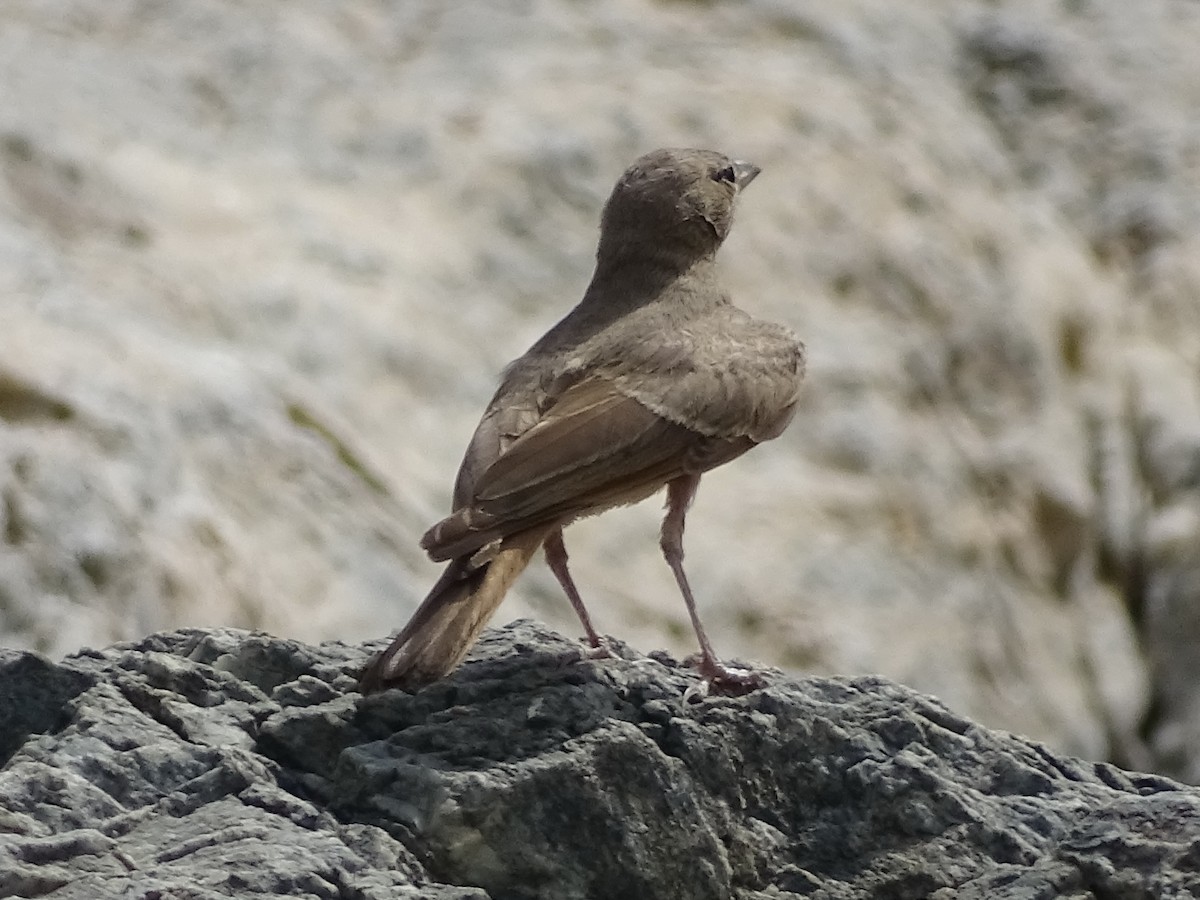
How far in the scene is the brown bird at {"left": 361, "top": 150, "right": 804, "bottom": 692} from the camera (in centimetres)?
579

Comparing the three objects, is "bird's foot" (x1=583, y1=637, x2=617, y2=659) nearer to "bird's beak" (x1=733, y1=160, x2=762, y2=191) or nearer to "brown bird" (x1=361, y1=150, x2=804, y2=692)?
"brown bird" (x1=361, y1=150, x2=804, y2=692)

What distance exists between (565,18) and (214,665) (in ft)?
24.8

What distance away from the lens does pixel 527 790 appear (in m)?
5.29

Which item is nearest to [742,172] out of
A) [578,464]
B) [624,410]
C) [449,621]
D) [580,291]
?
[624,410]

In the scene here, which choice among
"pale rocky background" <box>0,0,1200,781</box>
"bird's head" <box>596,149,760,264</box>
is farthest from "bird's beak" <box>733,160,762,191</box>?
"pale rocky background" <box>0,0,1200,781</box>

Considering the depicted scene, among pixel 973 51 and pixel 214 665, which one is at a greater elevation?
pixel 973 51

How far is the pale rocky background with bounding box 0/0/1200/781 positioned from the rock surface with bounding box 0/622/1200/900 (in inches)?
123

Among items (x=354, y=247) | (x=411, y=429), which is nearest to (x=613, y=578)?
(x=411, y=429)

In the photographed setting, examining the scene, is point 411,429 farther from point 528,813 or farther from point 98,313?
point 528,813

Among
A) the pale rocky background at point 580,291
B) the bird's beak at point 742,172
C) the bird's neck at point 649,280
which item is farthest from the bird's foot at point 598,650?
the pale rocky background at point 580,291

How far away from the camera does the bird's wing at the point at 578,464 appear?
19.1 ft

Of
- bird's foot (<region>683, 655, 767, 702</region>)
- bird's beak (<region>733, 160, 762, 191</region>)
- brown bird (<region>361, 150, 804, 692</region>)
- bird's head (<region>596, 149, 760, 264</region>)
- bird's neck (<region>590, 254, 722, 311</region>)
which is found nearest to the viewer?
brown bird (<region>361, 150, 804, 692</region>)

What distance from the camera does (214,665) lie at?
5.76 m

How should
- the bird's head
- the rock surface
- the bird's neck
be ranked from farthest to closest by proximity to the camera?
the bird's head, the bird's neck, the rock surface
